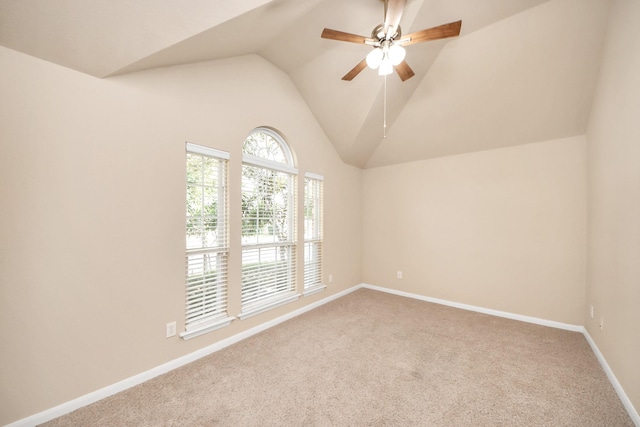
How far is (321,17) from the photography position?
2371 millimetres

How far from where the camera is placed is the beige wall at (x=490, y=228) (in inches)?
123

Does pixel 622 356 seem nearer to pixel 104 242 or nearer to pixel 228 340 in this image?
pixel 228 340

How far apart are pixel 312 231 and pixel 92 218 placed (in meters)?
2.61

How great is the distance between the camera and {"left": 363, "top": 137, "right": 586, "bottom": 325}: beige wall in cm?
→ 311

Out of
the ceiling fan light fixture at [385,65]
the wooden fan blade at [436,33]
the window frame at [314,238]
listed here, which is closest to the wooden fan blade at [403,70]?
the ceiling fan light fixture at [385,65]

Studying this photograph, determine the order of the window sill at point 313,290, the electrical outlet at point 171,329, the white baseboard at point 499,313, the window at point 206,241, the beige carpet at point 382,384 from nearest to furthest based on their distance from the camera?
the beige carpet at point 382,384 < the electrical outlet at point 171,329 < the window at point 206,241 < the white baseboard at point 499,313 < the window sill at point 313,290

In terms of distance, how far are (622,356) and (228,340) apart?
11.2ft

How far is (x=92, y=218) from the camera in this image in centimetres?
184

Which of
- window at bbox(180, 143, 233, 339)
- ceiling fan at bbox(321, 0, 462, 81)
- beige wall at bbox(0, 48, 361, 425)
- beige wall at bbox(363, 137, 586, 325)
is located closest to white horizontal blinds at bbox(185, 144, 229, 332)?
window at bbox(180, 143, 233, 339)

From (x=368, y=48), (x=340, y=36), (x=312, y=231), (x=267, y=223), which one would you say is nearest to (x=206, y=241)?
(x=267, y=223)

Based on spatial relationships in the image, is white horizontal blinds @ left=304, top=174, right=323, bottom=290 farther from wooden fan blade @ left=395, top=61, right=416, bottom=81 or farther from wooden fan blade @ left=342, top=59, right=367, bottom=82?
wooden fan blade @ left=395, top=61, right=416, bottom=81

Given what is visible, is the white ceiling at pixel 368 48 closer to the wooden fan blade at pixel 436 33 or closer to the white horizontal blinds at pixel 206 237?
the wooden fan blade at pixel 436 33

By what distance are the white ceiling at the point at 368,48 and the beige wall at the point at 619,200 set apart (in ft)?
1.18

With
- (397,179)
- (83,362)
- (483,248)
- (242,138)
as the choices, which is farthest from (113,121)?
(483,248)
